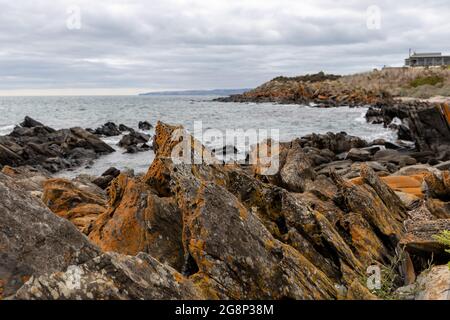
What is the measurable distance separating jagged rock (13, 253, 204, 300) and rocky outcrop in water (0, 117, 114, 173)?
2605cm

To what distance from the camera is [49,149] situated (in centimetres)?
3300

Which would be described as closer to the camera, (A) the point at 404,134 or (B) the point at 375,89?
(A) the point at 404,134

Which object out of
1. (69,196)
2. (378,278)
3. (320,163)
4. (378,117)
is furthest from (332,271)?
(378,117)

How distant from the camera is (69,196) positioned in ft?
39.3

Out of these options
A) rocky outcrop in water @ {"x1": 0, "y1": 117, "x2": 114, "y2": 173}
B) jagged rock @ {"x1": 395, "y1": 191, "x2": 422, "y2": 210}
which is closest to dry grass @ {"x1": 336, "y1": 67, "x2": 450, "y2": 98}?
rocky outcrop in water @ {"x1": 0, "y1": 117, "x2": 114, "y2": 173}

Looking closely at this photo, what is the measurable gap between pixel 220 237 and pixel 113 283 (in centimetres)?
173

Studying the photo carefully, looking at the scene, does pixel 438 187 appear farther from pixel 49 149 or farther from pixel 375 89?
pixel 375 89

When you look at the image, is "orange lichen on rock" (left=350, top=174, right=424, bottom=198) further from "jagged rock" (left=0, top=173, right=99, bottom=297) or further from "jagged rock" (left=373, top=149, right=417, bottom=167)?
"jagged rock" (left=0, top=173, right=99, bottom=297)

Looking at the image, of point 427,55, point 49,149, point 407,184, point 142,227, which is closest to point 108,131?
point 49,149

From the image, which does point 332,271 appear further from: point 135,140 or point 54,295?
point 135,140

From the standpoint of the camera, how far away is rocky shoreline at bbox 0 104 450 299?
4.90 m

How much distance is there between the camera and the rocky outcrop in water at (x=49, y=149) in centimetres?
2956

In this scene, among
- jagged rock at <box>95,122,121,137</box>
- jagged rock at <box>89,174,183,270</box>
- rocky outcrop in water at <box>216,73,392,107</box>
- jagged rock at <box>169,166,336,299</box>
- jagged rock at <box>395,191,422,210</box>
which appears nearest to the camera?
jagged rock at <box>169,166,336,299</box>
